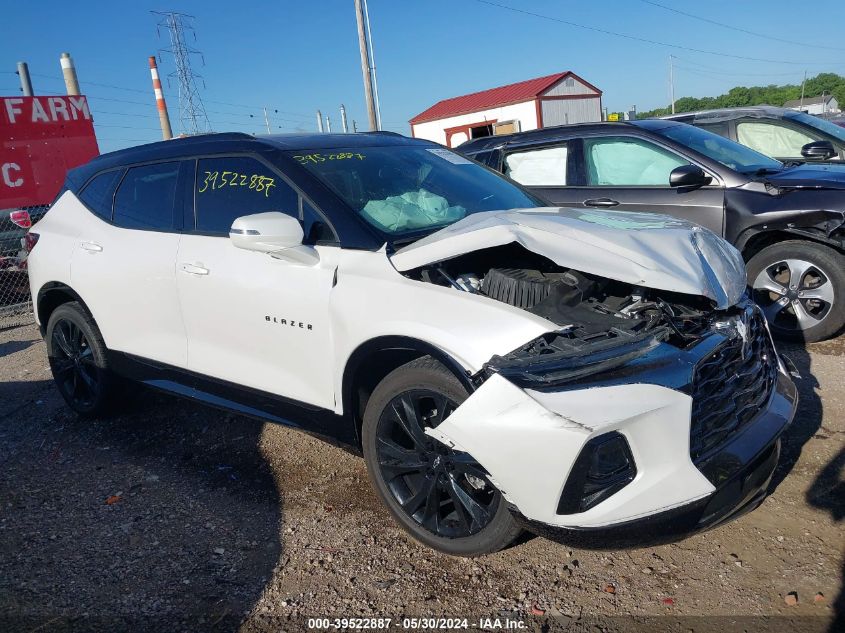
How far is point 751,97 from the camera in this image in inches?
3401

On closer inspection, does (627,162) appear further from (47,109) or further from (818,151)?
(47,109)

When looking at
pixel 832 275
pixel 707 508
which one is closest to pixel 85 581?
pixel 707 508

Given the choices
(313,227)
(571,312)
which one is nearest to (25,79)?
(313,227)

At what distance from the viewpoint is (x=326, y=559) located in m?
2.94

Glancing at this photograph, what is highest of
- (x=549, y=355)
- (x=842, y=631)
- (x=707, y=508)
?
(x=549, y=355)

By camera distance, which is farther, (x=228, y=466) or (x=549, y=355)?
(x=228, y=466)

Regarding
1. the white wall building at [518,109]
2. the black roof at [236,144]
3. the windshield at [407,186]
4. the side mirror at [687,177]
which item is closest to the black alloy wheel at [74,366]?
the black roof at [236,144]

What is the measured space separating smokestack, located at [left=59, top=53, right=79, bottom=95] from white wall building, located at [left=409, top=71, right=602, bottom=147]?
2259 cm

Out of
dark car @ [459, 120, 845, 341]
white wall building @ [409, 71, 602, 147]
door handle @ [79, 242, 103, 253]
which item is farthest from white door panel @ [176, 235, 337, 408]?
white wall building @ [409, 71, 602, 147]

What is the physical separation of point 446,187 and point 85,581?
8.38 ft

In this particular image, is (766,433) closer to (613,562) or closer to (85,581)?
(613,562)

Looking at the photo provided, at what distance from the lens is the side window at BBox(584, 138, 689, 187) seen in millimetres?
5660

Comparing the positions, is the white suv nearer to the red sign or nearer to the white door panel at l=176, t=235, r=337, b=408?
the white door panel at l=176, t=235, r=337, b=408

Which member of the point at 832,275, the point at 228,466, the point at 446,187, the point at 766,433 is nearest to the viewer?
the point at 766,433
